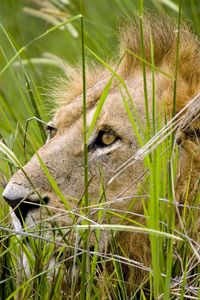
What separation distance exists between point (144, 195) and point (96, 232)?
18 centimetres

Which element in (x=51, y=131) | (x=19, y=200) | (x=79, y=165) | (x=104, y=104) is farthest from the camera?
(x=51, y=131)

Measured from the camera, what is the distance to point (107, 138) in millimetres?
4016

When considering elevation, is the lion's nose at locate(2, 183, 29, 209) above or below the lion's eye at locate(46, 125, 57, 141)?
below

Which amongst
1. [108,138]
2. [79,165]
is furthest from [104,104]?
[79,165]

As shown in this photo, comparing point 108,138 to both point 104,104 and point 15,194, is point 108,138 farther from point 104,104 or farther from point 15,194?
point 15,194

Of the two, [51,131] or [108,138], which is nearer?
[108,138]

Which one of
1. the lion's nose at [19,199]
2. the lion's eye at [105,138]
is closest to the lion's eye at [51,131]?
the lion's eye at [105,138]

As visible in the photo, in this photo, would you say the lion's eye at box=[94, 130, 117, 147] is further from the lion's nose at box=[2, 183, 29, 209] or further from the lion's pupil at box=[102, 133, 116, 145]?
the lion's nose at box=[2, 183, 29, 209]

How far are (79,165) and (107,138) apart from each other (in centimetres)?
14

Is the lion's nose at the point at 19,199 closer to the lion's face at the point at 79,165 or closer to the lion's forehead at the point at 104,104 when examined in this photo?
the lion's face at the point at 79,165

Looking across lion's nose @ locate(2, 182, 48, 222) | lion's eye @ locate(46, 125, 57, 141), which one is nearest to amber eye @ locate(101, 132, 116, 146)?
lion's eye @ locate(46, 125, 57, 141)

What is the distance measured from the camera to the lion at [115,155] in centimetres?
370

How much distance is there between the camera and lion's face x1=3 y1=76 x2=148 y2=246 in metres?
3.72

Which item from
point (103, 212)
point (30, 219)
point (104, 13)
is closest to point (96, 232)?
point (103, 212)
